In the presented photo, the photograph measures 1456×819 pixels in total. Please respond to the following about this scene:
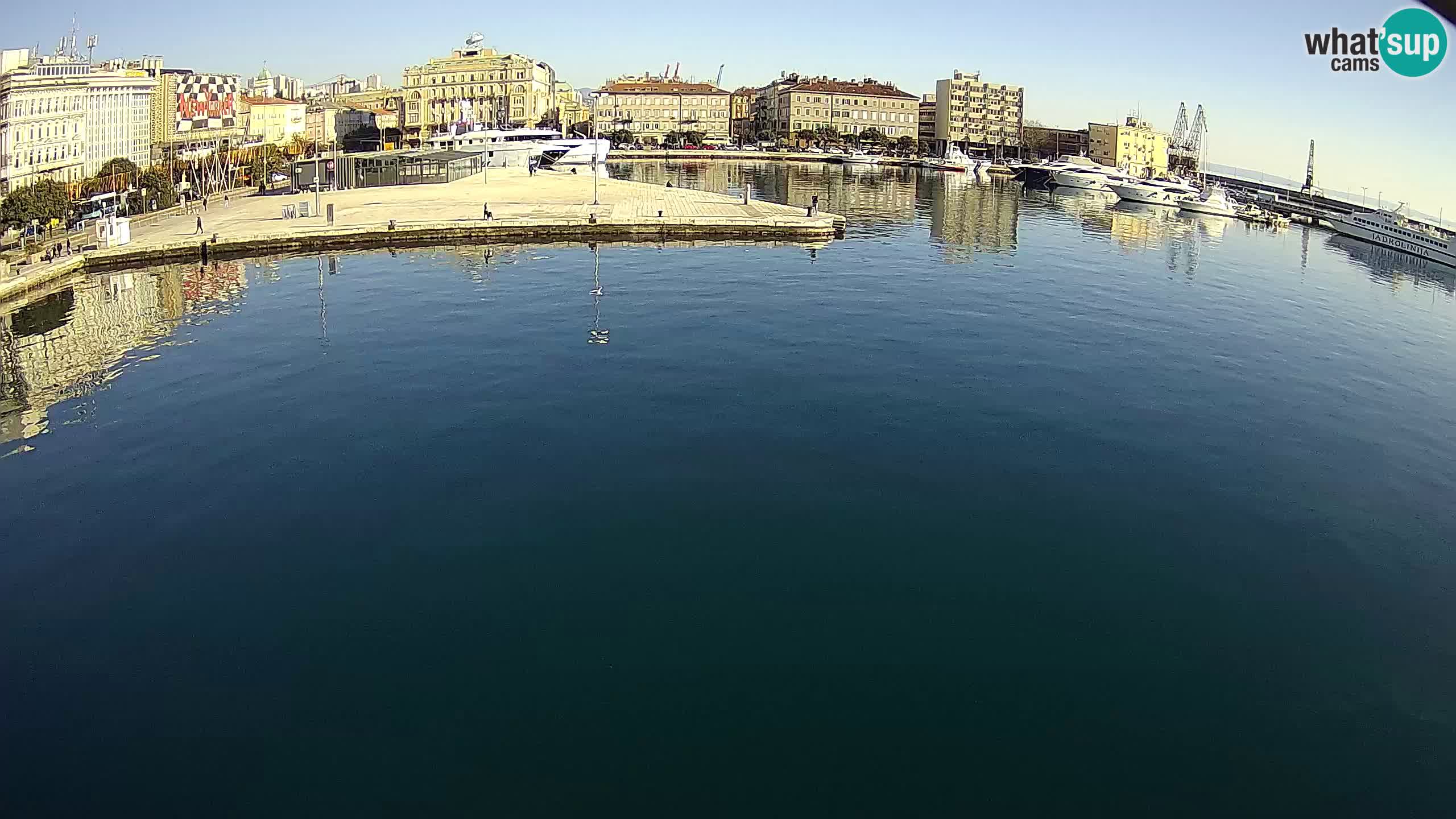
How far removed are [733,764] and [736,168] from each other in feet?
285

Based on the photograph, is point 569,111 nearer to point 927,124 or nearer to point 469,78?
point 469,78

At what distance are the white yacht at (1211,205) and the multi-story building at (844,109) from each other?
5725 centimetres

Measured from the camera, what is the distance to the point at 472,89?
113125mm

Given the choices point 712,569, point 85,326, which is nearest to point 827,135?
point 85,326

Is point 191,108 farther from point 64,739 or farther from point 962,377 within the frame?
point 64,739

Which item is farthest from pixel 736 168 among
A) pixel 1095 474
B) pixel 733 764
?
pixel 733 764

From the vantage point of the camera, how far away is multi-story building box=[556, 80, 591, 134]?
12381 cm

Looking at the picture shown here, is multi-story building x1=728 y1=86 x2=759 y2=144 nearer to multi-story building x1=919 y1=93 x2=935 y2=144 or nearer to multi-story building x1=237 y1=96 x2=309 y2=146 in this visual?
multi-story building x1=919 y1=93 x2=935 y2=144

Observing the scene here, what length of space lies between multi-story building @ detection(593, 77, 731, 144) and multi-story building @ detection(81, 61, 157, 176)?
71081mm

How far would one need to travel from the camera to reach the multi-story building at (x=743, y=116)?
132587mm

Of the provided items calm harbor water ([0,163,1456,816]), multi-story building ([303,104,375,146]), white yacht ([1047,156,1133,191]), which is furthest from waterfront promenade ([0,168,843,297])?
multi-story building ([303,104,375,146])

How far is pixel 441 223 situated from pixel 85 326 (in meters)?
15.3

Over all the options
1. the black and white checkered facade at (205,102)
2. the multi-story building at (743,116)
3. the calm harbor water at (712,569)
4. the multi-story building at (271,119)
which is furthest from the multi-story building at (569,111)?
the calm harbor water at (712,569)

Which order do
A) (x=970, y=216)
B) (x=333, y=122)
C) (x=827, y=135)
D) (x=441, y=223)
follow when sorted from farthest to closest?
(x=827, y=135)
(x=333, y=122)
(x=970, y=216)
(x=441, y=223)
